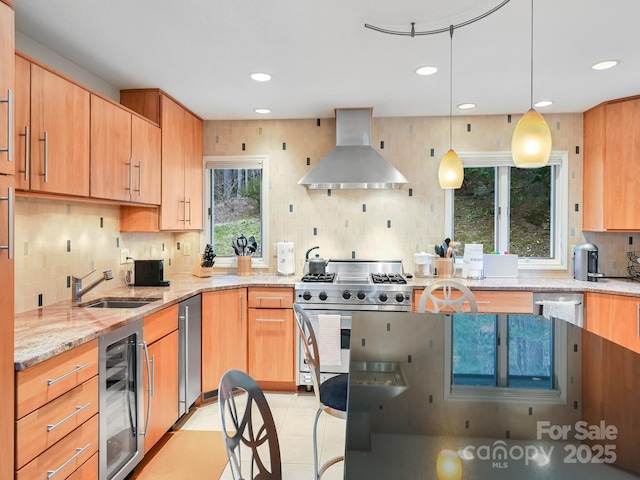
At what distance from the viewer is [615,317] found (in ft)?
10.2

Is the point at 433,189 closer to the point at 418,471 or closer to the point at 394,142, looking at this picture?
the point at 394,142

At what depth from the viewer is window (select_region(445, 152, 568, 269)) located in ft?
12.8

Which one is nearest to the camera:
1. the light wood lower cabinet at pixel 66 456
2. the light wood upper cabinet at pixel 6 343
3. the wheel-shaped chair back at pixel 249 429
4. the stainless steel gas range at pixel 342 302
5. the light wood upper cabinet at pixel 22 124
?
the wheel-shaped chair back at pixel 249 429

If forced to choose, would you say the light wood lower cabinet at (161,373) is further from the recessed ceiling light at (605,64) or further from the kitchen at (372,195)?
the recessed ceiling light at (605,64)

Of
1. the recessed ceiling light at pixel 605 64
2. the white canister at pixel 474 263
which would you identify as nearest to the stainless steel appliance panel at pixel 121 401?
the white canister at pixel 474 263

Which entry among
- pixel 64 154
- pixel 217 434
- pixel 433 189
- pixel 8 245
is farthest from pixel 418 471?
pixel 433 189

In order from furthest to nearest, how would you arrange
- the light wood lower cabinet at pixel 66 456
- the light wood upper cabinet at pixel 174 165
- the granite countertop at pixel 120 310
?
1. the light wood upper cabinet at pixel 174 165
2. the granite countertop at pixel 120 310
3. the light wood lower cabinet at pixel 66 456

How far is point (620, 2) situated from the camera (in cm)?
193

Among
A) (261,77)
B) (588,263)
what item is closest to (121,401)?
(261,77)

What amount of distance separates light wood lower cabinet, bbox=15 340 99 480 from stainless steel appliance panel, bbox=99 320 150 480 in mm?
66

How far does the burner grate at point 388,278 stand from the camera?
135 inches

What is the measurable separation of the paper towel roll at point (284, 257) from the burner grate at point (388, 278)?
785mm

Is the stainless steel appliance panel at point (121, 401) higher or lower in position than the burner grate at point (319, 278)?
lower

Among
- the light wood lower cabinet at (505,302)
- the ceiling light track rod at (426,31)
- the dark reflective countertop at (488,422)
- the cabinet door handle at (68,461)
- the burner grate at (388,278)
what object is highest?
the ceiling light track rod at (426,31)
